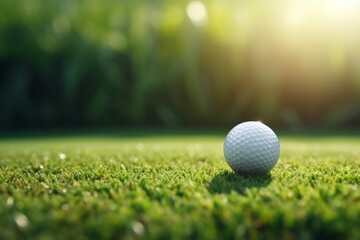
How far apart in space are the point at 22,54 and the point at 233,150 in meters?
13.5

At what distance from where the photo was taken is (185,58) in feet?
47.0

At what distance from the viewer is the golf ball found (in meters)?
3.35

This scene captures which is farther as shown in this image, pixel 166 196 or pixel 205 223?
pixel 166 196

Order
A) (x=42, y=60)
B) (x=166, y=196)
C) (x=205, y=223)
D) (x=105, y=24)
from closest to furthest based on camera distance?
(x=205, y=223) < (x=166, y=196) < (x=42, y=60) < (x=105, y=24)

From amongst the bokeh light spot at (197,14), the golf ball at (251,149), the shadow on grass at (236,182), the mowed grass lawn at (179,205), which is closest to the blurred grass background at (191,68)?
the bokeh light spot at (197,14)

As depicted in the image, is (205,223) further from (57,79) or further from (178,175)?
(57,79)

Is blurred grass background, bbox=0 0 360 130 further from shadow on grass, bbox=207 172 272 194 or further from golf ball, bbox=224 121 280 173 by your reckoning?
shadow on grass, bbox=207 172 272 194

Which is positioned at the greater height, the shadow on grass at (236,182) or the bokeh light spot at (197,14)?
the bokeh light spot at (197,14)

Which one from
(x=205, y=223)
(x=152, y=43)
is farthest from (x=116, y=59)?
(x=205, y=223)

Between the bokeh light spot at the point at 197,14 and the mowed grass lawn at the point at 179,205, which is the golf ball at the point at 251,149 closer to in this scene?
the mowed grass lawn at the point at 179,205

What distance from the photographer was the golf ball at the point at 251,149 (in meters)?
3.35

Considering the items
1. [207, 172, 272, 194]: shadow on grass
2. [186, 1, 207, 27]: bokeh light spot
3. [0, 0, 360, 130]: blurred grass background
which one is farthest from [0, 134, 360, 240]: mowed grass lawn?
[186, 1, 207, 27]: bokeh light spot

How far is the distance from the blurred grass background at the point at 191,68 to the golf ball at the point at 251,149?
1049 cm

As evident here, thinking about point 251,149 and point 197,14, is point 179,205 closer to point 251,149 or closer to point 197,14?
point 251,149
